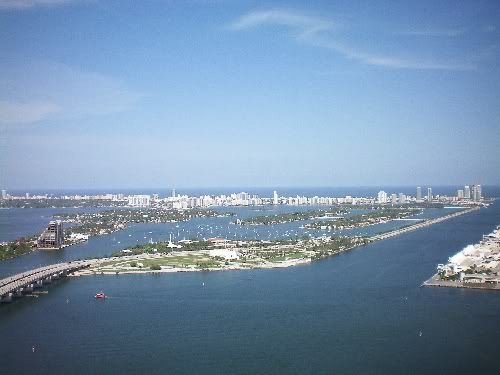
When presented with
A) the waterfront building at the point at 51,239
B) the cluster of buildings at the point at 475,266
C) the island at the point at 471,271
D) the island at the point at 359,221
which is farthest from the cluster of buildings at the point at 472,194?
the waterfront building at the point at 51,239

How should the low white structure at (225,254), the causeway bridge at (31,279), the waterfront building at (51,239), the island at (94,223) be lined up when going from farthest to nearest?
the waterfront building at (51,239) → the island at (94,223) → the low white structure at (225,254) → the causeway bridge at (31,279)

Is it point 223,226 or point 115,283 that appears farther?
point 223,226

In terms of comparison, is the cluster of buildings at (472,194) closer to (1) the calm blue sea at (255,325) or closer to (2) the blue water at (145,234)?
(2) the blue water at (145,234)

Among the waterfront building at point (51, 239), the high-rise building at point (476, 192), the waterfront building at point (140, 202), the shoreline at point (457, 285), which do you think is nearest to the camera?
the shoreline at point (457, 285)

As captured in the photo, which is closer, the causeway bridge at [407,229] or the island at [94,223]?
the island at [94,223]

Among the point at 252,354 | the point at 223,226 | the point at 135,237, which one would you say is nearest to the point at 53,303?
the point at 252,354

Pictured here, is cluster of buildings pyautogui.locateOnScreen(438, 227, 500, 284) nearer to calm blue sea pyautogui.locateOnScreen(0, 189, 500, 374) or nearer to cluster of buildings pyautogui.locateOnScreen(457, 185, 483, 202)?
calm blue sea pyautogui.locateOnScreen(0, 189, 500, 374)

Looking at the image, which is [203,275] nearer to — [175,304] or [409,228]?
[175,304]

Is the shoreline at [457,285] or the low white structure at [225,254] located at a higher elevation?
the low white structure at [225,254]
